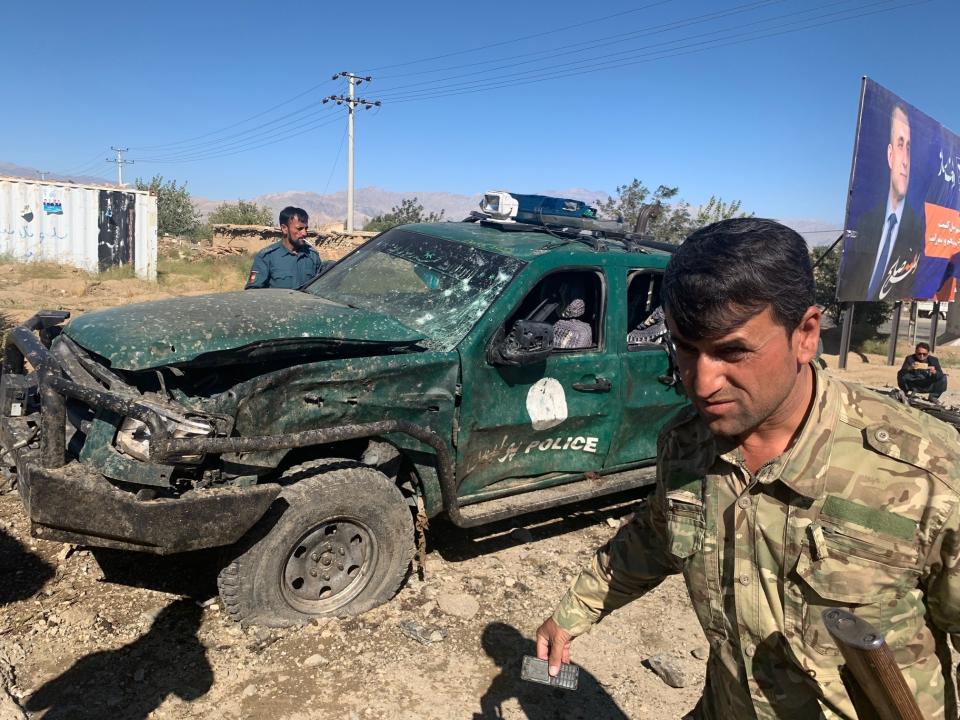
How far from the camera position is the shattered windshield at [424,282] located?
3580 mm

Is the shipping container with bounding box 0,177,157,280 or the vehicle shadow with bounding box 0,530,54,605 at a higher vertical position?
the shipping container with bounding box 0,177,157,280

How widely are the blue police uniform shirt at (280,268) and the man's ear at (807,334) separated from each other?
4782 millimetres

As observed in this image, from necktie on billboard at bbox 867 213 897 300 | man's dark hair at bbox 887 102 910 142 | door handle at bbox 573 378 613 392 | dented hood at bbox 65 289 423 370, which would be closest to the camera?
dented hood at bbox 65 289 423 370

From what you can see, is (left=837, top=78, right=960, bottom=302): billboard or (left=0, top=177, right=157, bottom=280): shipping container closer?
(left=837, top=78, right=960, bottom=302): billboard

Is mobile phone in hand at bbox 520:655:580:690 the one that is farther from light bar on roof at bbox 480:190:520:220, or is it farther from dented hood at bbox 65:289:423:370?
light bar on roof at bbox 480:190:520:220

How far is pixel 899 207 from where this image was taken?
42.4 feet

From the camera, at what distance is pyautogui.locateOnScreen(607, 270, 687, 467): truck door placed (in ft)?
13.0

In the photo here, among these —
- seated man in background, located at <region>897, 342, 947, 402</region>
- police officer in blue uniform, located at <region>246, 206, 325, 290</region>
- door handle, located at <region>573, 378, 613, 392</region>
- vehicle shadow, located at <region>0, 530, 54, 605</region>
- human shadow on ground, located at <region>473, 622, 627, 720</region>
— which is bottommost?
human shadow on ground, located at <region>473, 622, 627, 720</region>

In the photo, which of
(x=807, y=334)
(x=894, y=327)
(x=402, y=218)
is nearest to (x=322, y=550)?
(x=807, y=334)

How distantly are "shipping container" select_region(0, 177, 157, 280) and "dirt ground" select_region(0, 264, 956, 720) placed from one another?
16.6 m

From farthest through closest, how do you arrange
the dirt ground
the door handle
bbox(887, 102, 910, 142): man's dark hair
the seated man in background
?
bbox(887, 102, 910, 142): man's dark hair
the seated man in background
the door handle
the dirt ground

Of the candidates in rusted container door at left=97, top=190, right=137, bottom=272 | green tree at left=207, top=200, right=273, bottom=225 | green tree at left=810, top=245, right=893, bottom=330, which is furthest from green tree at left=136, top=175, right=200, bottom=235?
green tree at left=810, top=245, right=893, bottom=330

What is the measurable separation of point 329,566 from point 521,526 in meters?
1.52

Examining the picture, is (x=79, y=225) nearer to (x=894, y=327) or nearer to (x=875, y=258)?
(x=875, y=258)
